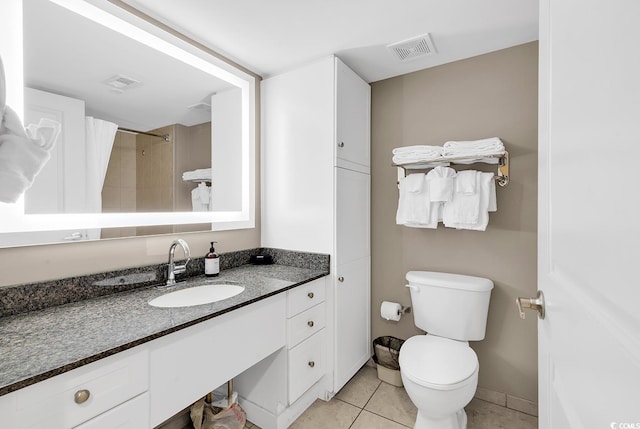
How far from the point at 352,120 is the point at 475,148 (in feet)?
2.69

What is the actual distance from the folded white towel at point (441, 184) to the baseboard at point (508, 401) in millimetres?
1287

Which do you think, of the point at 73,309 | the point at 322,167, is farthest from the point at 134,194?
the point at 322,167

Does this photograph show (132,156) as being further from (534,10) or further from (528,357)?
(528,357)

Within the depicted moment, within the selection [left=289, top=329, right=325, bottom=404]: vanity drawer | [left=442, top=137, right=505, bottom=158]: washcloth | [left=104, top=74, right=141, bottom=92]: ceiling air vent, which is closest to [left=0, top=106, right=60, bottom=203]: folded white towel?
[left=104, top=74, right=141, bottom=92]: ceiling air vent

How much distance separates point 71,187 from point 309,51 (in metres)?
1.51

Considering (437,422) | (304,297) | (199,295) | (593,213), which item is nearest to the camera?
(593,213)

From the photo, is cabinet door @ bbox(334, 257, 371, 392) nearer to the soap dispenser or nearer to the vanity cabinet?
the soap dispenser

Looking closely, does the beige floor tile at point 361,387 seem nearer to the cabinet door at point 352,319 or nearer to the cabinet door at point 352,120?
the cabinet door at point 352,319

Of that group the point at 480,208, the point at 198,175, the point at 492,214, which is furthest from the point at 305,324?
the point at 492,214

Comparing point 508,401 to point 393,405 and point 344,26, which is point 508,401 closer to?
point 393,405

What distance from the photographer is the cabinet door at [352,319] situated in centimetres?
190

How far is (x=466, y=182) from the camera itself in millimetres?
1743

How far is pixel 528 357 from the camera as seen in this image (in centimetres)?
177

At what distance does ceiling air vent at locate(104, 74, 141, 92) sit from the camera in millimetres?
1435
